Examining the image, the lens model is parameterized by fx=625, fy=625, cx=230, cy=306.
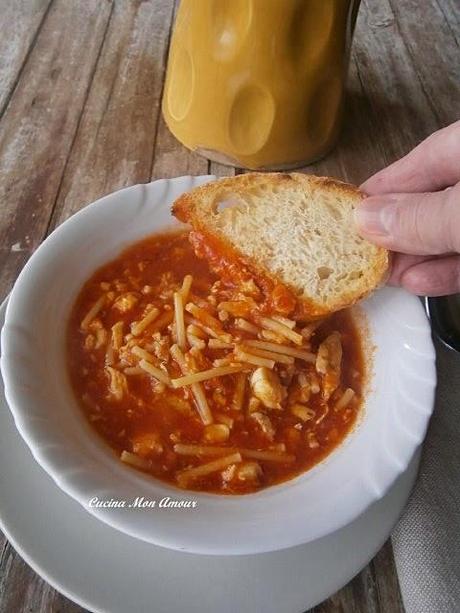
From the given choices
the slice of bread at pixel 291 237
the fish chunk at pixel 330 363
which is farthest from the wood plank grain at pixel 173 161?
the fish chunk at pixel 330 363

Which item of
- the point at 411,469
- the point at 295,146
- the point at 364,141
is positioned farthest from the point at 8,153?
the point at 411,469

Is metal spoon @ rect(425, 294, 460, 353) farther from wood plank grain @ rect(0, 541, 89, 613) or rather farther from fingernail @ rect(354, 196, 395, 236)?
wood plank grain @ rect(0, 541, 89, 613)

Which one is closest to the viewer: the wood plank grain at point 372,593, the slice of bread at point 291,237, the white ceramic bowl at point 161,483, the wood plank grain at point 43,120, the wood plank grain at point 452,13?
the white ceramic bowl at point 161,483

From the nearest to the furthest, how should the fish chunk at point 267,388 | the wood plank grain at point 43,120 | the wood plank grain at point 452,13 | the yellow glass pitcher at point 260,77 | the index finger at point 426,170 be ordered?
1. the fish chunk at point 267,388
2. the index finger at point 426,170
3. the yellow glass pitcher at point 260,77
4. the wood plank grain at point 43,120
5. the wood plank grain at point 452,13

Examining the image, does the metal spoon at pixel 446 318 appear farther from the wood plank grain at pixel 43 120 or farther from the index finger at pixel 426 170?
the wood plank grain at pixel 43 120

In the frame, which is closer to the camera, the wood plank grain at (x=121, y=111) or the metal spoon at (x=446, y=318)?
the metal spoon at (x=446, y=318)

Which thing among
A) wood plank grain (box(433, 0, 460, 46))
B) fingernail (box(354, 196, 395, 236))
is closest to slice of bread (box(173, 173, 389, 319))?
fingernail (box(354, 196, 395, 236))

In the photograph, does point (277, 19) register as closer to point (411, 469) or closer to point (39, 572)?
point (411, 469)
